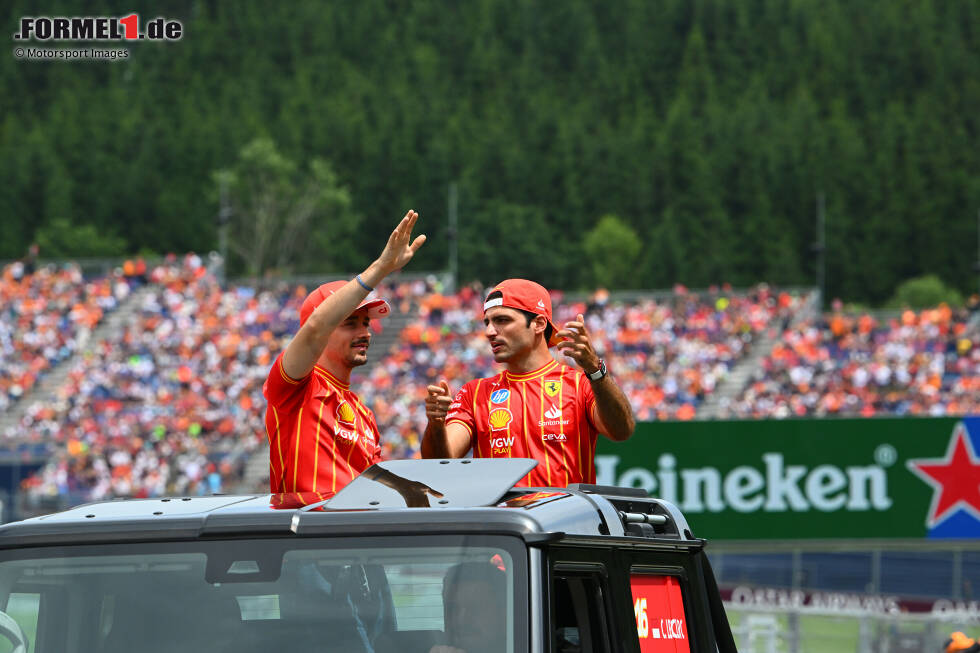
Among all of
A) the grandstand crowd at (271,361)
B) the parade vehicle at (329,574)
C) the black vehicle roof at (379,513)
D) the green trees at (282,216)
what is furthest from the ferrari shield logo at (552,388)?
the green trees at (282,216)

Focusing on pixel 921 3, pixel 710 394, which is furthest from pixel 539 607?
pixel 921 3

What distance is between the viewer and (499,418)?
5418mm

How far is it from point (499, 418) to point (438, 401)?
585 mm

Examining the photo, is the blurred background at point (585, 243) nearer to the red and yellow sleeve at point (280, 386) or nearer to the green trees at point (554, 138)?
the green trees at point (554, 138)

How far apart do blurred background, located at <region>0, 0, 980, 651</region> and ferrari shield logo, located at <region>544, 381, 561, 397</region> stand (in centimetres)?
1018

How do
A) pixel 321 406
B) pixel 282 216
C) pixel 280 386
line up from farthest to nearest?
pixel 282 216, pixel 321 406, pixel 280 386

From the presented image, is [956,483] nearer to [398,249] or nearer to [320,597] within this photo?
[398,249]

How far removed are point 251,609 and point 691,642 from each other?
133cm

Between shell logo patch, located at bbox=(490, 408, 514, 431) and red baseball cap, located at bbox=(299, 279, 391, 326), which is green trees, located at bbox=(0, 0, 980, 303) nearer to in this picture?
shell logo patch, located at bbox=(490, 408, 514, 431)

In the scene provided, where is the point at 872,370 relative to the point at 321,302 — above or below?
below

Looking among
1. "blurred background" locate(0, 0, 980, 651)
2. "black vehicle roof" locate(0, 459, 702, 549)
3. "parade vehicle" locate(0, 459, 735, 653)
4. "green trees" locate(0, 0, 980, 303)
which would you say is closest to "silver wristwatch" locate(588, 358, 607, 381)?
"black vehicle roof" locate(0, 459, 702, 549)

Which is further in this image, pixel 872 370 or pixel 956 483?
pixel 872 370

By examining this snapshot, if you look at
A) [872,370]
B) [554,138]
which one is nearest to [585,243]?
[554,138]

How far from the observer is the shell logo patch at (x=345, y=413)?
480 centimetres
